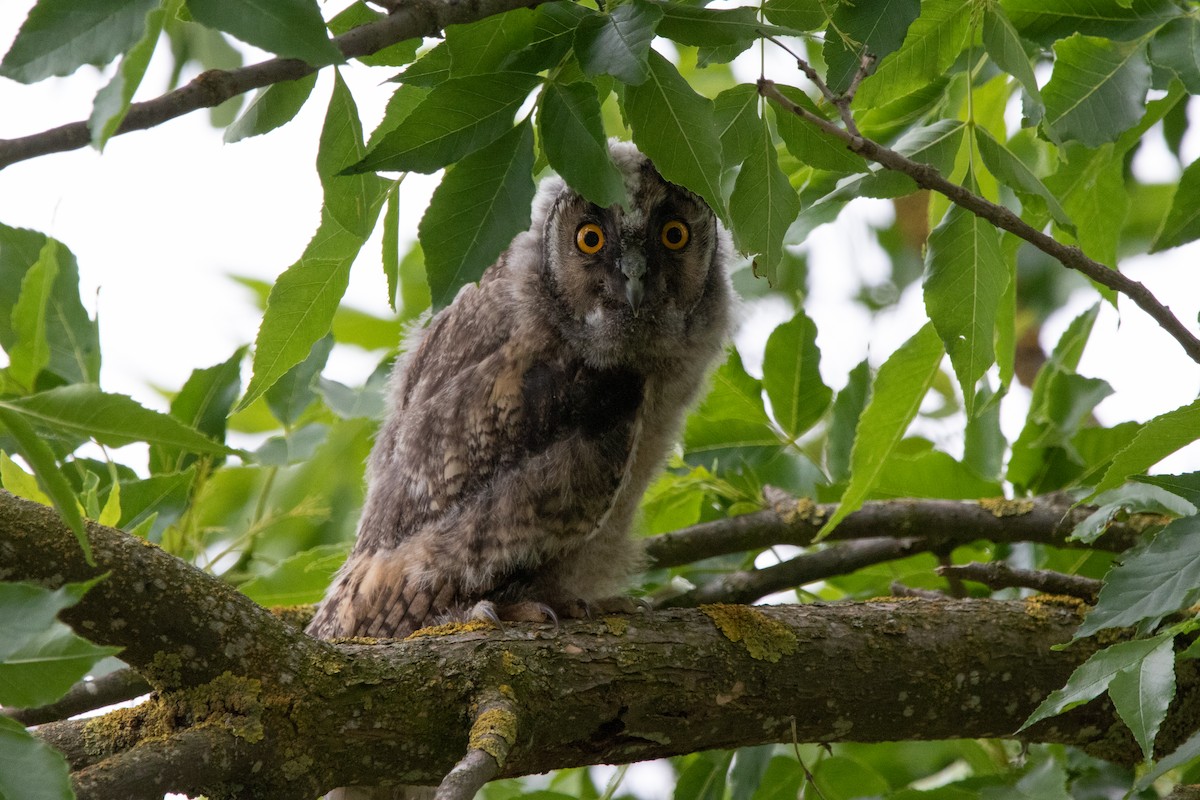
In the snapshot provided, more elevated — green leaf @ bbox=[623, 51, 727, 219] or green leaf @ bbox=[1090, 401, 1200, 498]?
green leaf @ bbox=[623, 51, 727, 219]

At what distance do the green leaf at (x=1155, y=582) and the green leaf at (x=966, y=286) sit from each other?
1.63ft

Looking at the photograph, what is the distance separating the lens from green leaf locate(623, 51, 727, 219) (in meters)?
1.55

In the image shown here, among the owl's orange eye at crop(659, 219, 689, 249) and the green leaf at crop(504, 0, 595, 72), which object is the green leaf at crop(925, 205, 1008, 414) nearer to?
the green leaf at crop(504, 0, 595, 72)

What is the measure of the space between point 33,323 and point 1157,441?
1.83 meters

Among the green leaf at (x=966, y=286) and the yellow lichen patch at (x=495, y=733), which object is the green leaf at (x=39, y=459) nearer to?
the yellow lichen patch at (x=495, y=733)

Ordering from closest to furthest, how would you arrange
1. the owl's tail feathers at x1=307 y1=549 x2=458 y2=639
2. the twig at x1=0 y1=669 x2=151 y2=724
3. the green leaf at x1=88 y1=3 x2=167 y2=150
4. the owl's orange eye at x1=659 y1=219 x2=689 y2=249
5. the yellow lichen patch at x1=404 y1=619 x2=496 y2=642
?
the green leaf at x1=88 y1=3 x2=167 y2=150
the yellow lichen patch at x1=404 y1=619 x2=496 y2=642
the twig at x1=0 y1=669 x2=151 y2=724
the owl's tail feathers at x1=307 y1=549 x2=458 y2=639
the owl's orange eye at x1=659 y1=219 x2=689 y2=249

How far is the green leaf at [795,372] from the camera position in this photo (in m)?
3.12

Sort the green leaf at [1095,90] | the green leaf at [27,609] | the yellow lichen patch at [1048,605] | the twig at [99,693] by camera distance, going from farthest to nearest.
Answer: the yellow lichen patch at [1048,605]
the twig at [99,693]
the green leaf at [1095,90]
the green leaf at [27,609]

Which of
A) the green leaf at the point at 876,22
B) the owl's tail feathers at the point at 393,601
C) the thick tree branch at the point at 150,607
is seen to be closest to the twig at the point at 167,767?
the thick tree branch at the point at 150,607

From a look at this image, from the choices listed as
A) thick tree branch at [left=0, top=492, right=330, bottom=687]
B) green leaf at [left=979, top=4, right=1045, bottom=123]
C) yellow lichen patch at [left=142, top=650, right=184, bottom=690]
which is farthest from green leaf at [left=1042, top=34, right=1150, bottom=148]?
yellow lichen patch at [left=142, top=650, right=184, bottom=690]

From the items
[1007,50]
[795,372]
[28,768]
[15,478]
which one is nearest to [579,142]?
[1007,50]

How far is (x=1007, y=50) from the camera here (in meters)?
1.79

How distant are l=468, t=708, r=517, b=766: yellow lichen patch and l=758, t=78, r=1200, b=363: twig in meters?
1.04

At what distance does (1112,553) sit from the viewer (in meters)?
3.04
